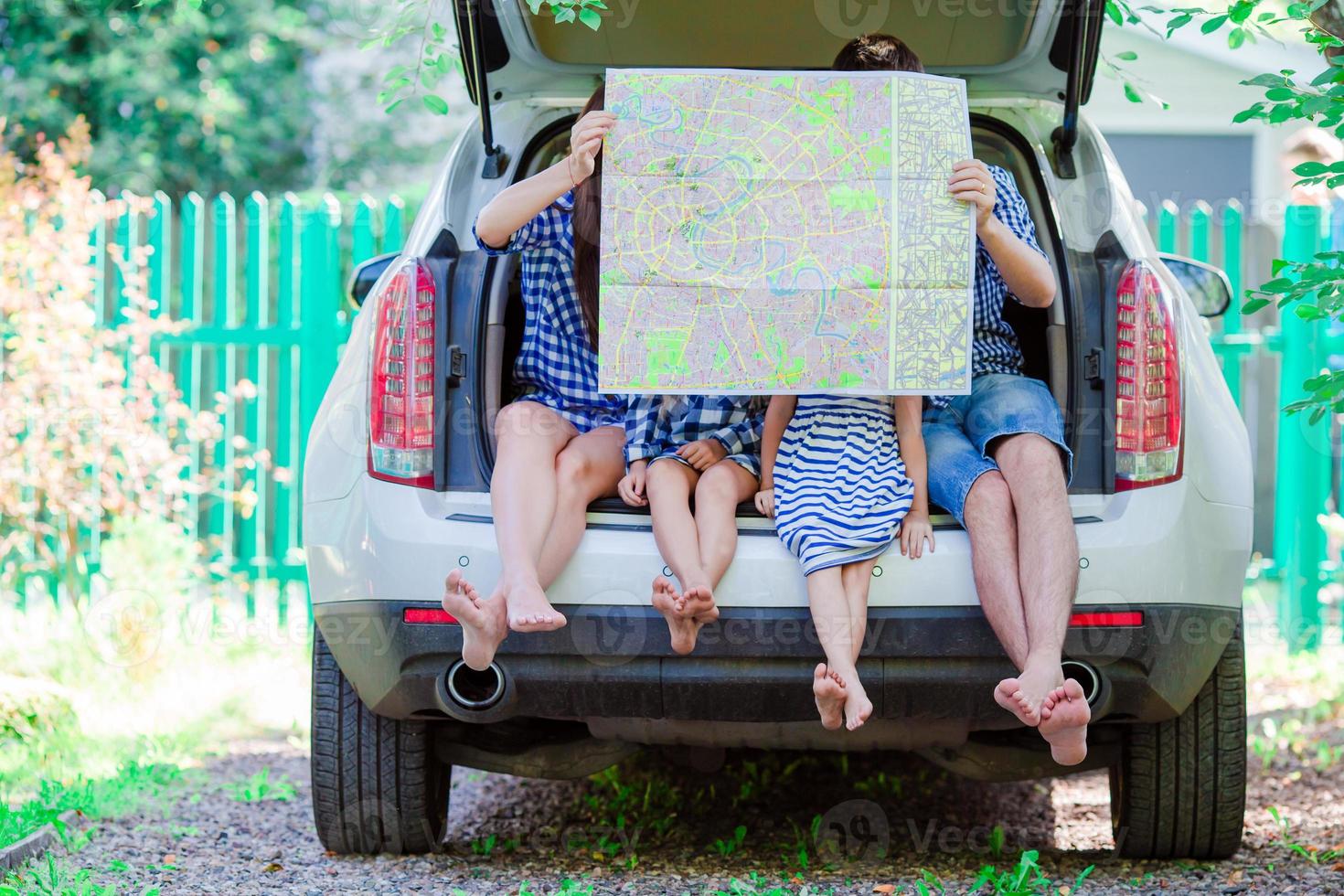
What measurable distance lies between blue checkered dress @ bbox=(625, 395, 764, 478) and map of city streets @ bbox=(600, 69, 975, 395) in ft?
0.76

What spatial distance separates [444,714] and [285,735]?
7.74 ft

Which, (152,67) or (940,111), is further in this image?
(152,67)

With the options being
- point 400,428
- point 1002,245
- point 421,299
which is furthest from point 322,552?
point 1002,245

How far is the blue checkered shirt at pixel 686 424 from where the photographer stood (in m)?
3.14

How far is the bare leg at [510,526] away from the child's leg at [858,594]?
61cm

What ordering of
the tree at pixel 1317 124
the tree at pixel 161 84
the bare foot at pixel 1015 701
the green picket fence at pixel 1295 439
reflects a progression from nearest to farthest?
the bare foot at pixel 1015 701 < the tree at pixel 1317 124 < the green picket fence at pixel 1295 439 < the tree at pixel 161 84

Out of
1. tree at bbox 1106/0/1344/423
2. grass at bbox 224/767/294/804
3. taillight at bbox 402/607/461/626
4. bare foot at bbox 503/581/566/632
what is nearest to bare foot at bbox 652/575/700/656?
bare foot at bbox 503/581/566/632

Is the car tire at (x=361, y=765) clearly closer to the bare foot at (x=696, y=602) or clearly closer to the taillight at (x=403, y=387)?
the taillight at (x=403, y=387)

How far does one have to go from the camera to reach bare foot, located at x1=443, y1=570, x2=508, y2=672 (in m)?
2.76

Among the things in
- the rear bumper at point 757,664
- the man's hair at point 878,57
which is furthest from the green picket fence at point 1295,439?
the rear bumper at point 757,664

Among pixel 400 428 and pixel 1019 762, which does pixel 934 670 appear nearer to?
pixel 1019 762

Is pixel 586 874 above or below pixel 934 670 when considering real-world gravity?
below

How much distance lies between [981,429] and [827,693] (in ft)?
2.40

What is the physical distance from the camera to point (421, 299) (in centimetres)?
304
